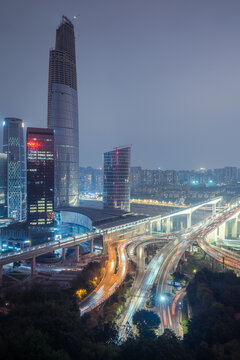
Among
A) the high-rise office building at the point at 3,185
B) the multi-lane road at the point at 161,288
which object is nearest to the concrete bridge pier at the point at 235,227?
the multi-lane road at the point at 161,288

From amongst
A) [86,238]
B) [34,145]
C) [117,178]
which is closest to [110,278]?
[86,238]

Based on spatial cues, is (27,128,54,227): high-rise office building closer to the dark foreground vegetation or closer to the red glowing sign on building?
the red glowing sign on building

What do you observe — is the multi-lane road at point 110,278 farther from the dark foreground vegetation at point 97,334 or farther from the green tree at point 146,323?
the green tree at point 146,323

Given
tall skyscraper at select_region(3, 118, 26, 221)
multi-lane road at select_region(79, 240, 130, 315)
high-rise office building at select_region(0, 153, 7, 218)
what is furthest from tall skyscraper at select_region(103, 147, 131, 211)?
high-rise office building at select_region(0, 153, 7, 218)

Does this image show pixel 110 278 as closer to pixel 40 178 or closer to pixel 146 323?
pixel 146 323

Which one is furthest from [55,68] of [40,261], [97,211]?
[40,261]

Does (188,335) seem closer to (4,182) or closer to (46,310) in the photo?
(46,310)
